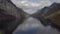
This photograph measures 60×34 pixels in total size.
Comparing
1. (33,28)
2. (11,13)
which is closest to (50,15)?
(33,28)

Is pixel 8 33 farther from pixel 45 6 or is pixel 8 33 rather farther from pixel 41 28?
pixel 45 6

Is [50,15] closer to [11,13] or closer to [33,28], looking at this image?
[33,28]

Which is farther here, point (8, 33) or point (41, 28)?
point (41, 28)

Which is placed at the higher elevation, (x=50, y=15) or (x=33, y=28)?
(x=50, y=15)

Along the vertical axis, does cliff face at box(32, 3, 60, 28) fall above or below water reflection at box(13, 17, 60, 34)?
above

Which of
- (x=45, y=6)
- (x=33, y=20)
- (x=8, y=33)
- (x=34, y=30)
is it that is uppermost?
(x=45, y=6)

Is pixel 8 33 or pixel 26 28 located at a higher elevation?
pixel 26 28

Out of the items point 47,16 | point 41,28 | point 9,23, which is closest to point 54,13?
point 47,16

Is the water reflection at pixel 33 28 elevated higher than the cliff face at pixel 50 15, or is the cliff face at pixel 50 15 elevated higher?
the cliff face at pixel 50 15
